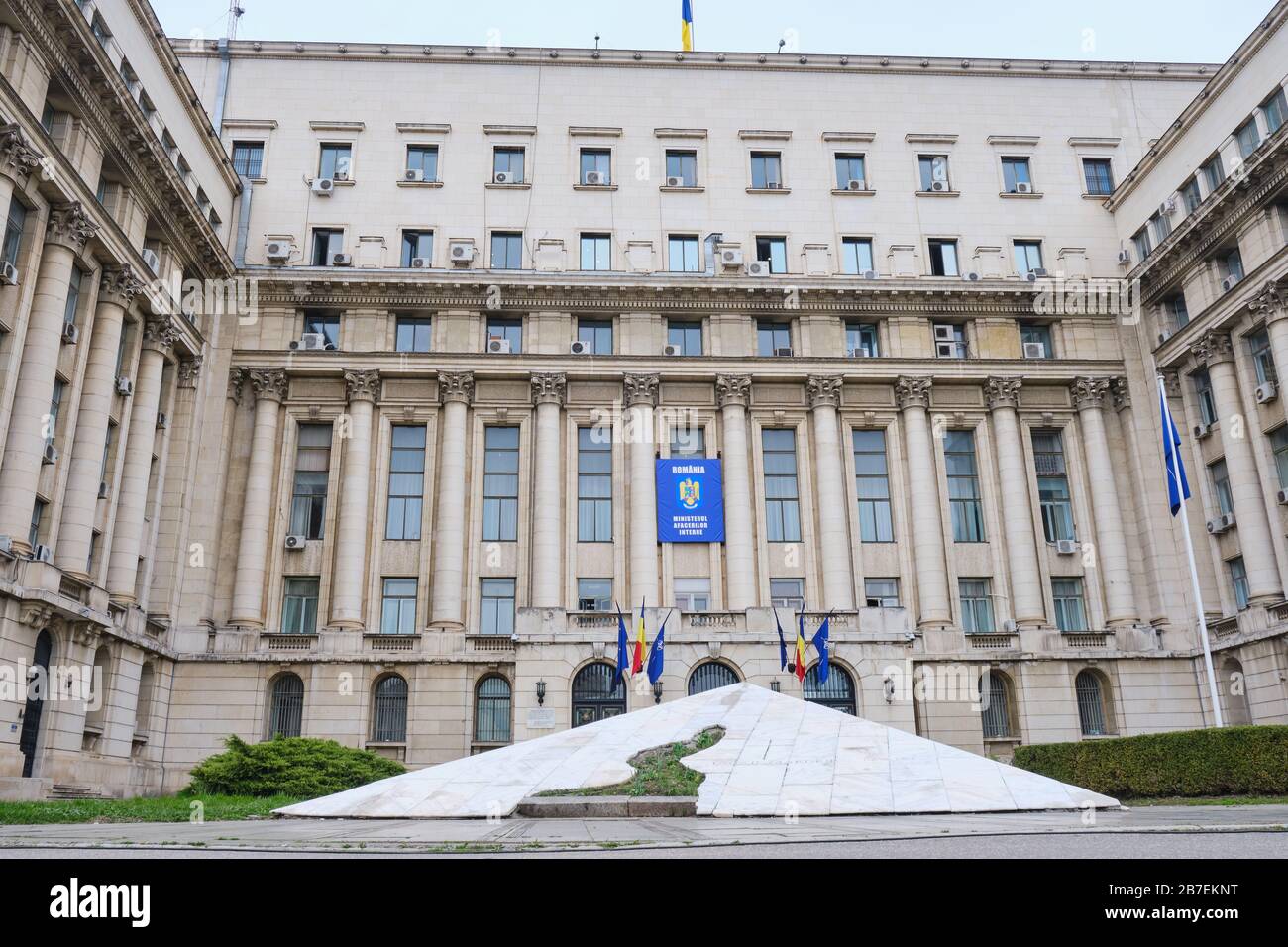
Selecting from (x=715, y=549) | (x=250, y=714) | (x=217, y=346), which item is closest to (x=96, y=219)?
(x=217, y=346)

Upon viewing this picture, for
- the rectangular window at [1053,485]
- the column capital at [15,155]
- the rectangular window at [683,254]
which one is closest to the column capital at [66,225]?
the column capital at [15,155]

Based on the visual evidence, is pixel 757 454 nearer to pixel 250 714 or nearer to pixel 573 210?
pixel 573 210

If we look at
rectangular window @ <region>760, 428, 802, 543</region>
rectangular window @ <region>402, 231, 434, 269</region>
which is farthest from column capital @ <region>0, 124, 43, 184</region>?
rectangular window @ <region>760, 428, 802, 543</region>

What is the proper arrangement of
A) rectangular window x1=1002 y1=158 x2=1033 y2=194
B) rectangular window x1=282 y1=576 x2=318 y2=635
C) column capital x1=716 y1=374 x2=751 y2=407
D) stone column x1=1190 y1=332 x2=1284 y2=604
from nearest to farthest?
stone column x1=1190 y1=332 x2=1284 y2=604 < rectangular window x1=282 y1=576 x2=318 y2=635 < column capital x1=716 y1=374 x2=751 y2=407 < rectangular window x1=1002 y1=158 x2=1033 y2=194

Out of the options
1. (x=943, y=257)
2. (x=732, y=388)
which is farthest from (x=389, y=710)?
(x=943, y=257)

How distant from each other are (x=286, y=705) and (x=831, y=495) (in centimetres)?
2276

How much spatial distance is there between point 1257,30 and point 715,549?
91.7ft

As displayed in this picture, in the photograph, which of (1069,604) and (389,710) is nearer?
(389,710)

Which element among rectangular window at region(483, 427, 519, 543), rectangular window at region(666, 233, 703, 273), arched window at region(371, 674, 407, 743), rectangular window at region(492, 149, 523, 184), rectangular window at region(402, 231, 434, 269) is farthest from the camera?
rectangular window at region(492, 149, 523, 184)

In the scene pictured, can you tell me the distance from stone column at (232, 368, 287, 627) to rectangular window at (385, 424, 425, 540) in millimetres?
4698

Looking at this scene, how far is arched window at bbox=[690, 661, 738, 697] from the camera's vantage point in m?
36.2

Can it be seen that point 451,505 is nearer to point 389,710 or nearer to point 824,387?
point 389,710

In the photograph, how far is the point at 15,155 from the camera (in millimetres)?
26562

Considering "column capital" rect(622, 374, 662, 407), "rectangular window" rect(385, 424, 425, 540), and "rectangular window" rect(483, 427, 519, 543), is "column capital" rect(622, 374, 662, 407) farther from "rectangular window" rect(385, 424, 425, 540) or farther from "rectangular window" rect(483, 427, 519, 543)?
"rectangular window" rect(385, 424, 425, 540)
